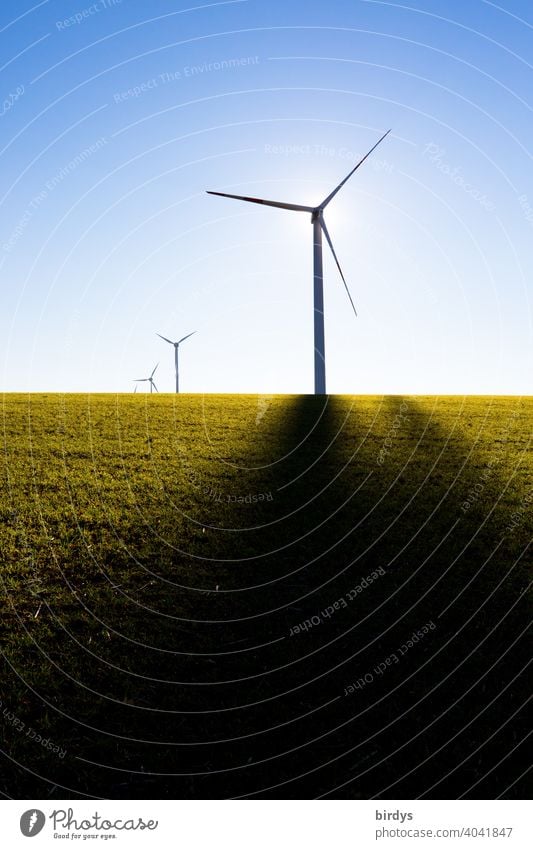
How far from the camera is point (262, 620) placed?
9.84 metres

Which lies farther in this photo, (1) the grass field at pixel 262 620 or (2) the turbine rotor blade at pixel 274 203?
(2) the turbine rotor blade at pixel 274 203

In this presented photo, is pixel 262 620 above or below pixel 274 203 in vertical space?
below

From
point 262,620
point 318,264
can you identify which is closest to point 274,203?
point 318,264

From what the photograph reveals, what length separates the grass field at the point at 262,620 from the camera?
709 cm

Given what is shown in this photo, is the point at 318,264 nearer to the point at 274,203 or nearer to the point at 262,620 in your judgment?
the point at 274,203

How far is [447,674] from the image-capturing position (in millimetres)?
8656

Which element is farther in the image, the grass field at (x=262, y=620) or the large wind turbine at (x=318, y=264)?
the large wind turbine at (x=318, y=264)

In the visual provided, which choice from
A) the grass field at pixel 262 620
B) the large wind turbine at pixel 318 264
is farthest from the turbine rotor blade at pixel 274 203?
the grass field at pixel 262 620

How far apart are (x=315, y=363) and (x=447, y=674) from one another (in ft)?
73.0

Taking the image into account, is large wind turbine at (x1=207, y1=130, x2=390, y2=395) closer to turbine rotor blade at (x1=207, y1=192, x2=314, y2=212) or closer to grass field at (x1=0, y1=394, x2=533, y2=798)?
turbine rotor blade at (x1=207, y1=192, x2=314, y2=212)

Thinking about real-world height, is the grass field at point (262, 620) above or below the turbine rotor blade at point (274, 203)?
below

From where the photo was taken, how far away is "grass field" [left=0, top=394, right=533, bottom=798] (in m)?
7.09

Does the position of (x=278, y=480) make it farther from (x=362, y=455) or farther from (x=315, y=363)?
(x=315, y=363)

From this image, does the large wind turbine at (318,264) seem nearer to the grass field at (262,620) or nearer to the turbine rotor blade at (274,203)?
the turbine rotor blade at (274,203)
